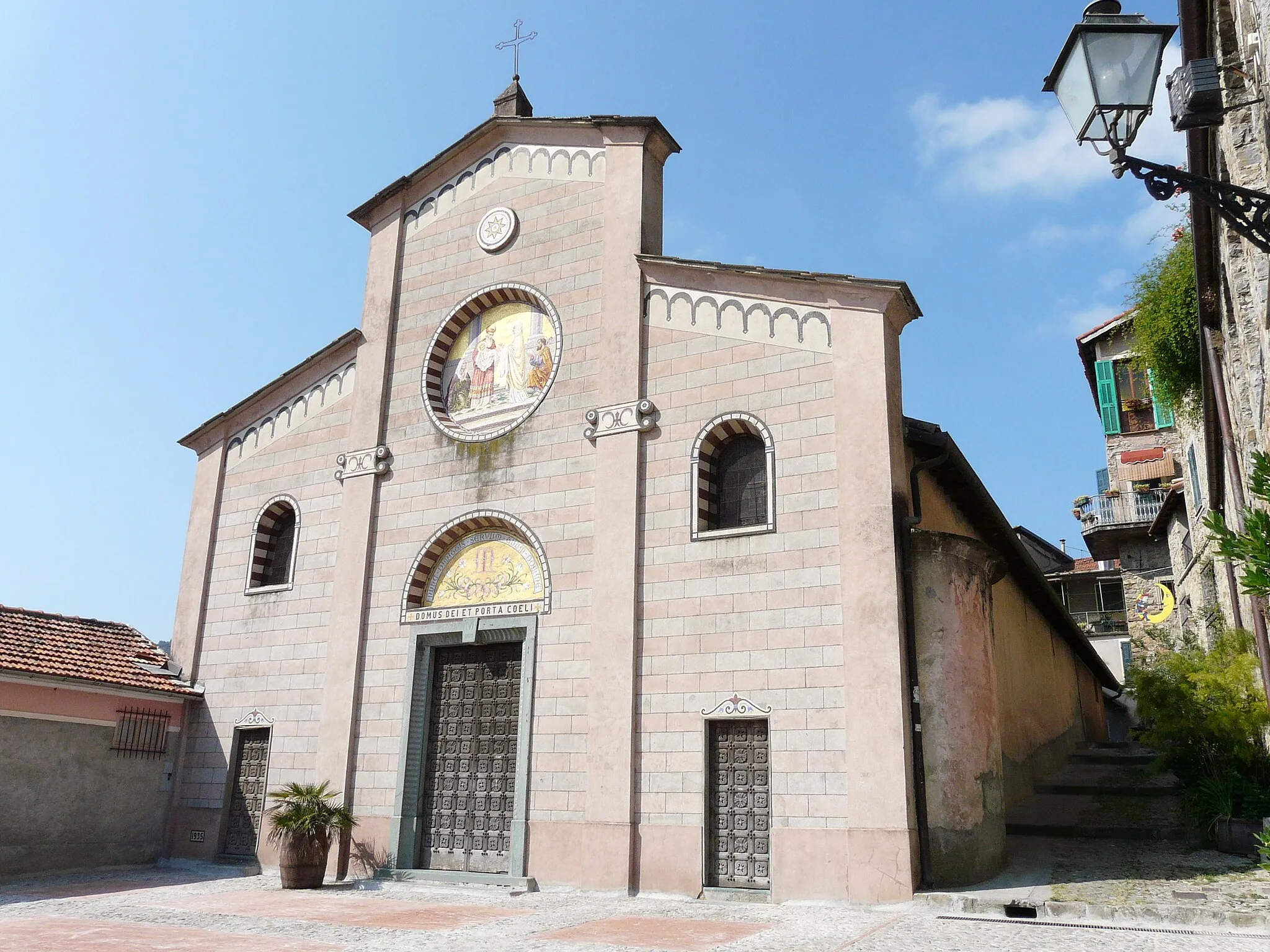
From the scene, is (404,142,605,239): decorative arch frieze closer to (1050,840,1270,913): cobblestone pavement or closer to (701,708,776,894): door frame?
(701,708,776,894): door frame

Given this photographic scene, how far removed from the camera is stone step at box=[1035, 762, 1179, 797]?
15.4 m

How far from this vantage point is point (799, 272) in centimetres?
1201

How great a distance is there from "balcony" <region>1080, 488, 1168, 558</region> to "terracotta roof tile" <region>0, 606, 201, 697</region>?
2715 cm

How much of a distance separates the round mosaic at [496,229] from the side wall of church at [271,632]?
12.0ft

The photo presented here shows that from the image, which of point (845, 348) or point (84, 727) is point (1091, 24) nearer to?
point (845, 348)

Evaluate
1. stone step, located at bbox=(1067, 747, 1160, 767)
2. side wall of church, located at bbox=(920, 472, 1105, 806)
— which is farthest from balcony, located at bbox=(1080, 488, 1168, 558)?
stone step, located at bbox=(1067, 747, 1160, 767)

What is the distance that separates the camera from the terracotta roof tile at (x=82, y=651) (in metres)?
14.0

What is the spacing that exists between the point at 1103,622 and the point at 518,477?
2674 cm

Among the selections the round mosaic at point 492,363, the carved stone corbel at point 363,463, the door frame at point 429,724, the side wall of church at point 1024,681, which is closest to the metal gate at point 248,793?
the door frame at point 429,724

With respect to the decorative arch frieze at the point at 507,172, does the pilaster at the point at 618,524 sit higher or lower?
lower

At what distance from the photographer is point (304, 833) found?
12484 millimetres

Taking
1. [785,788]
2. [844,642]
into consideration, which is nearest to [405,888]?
[785,788]

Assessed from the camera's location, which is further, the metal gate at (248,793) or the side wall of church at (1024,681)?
the metal gate at (248,793)

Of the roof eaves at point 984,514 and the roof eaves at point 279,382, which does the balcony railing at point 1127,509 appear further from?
the roof eaves at point 279,382
